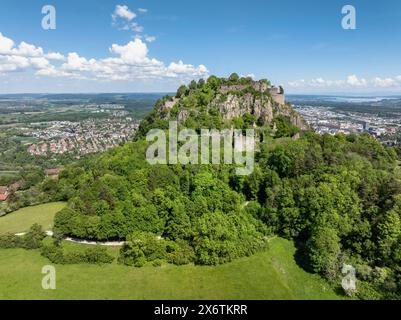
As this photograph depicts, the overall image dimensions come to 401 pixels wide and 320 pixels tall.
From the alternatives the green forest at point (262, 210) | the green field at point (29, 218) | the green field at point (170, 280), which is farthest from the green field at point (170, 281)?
the green field at point (29, 218)

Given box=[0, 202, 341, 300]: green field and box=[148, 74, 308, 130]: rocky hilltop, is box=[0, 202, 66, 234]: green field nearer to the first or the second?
box=[0, 202, 341, 300]: green field

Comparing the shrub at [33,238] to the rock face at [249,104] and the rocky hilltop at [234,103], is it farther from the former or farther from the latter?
the rock face at [249,104]

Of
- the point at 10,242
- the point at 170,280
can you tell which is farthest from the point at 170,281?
the point at 10,242

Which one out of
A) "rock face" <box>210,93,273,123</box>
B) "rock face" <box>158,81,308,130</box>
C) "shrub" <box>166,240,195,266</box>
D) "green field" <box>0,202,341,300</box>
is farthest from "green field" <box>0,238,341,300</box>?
"rock face" <box>158,81,308,130</box>

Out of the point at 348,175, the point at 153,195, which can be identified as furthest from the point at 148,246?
the point at 348,175

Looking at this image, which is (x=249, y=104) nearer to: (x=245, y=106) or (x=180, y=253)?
(x=245, y=106)
